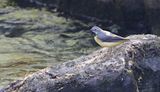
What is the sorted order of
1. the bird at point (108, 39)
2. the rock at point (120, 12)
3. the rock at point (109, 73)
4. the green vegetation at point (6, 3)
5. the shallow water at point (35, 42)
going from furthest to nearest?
the green vegetation at point (6, 3)
the rock at point (120, 12)
the shallow water at point (35, 42)
the bird at point (108, 39)
the rock at point (109, 73)

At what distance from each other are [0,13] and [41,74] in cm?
934

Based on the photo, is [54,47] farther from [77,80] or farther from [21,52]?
[77,80]

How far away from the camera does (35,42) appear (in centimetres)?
1342

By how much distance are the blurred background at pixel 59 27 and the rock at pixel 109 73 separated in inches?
145

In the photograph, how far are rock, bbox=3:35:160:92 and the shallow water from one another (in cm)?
315

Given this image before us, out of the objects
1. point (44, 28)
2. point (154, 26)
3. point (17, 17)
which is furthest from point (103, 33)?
point (17, 17)

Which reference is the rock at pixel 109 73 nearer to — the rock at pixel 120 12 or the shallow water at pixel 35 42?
the shallow water at pixel 35 42

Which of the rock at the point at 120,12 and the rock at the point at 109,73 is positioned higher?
the rock at the point at 120,12

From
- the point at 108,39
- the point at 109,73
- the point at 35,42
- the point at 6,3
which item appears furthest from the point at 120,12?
the point at 109,73

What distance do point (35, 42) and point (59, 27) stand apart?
151 cm

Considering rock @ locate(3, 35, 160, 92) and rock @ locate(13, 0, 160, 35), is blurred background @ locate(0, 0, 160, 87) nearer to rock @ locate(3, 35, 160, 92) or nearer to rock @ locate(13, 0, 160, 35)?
rock @ locate(13, 0, 160, 35)

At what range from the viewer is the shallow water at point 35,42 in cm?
1128

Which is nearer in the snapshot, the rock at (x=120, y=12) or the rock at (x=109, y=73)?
the rock at (x=109, y=73)

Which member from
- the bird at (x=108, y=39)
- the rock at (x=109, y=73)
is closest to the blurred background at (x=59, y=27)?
the bird at (x=108, y=39)
